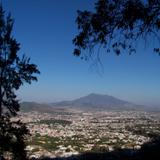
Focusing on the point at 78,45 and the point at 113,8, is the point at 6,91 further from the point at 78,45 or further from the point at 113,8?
the point at 113,8

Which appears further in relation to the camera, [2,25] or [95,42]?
[2,25]

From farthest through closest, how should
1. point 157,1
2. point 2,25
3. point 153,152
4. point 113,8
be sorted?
1. point 2,25
2. point 153,152
3. point 113,8
4. point 157,1

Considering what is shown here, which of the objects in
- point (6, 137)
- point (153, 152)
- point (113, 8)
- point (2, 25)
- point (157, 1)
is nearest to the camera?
point (157, 1)

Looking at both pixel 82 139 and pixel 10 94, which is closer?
pixel 10 94

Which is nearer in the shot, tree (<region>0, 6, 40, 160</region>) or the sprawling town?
tree (<region>0, 6, 40, 160</region>)

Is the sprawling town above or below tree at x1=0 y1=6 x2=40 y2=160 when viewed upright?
below

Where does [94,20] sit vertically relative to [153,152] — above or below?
above

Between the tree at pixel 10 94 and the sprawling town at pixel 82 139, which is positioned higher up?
the tree at pixel 10 94

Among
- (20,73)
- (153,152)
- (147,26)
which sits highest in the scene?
(147,26)

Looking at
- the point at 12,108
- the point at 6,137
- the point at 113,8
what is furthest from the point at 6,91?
the point at 113,8

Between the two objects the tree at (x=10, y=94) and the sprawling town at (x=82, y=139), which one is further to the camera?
the sprawling town at (x=82, y=139)

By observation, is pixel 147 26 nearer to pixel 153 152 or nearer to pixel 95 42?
pixel 95 42
